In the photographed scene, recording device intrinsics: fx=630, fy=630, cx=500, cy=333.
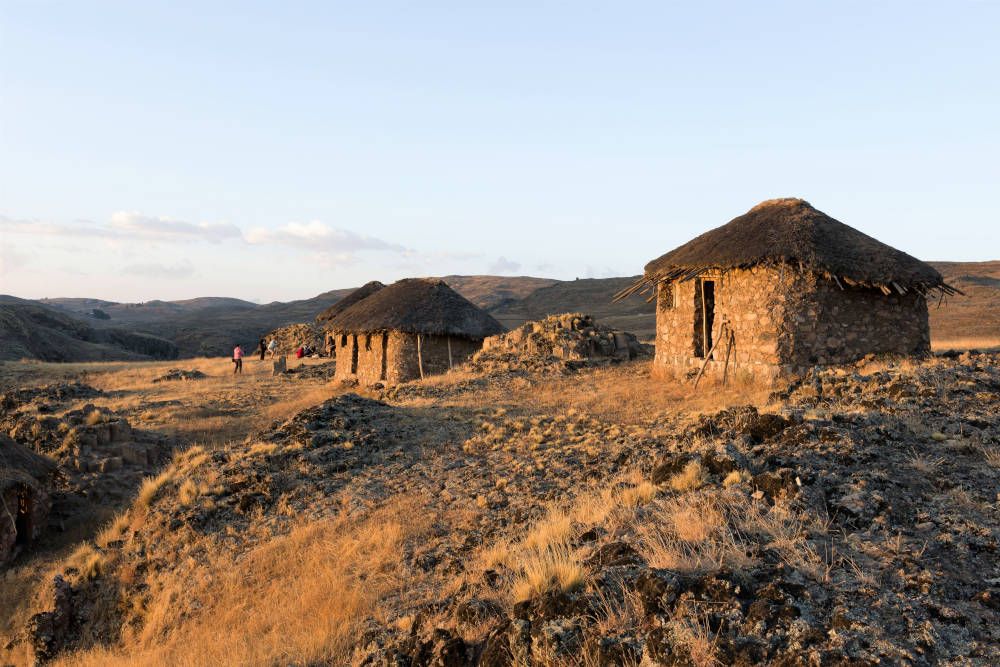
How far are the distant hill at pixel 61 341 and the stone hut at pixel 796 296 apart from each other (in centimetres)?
3787

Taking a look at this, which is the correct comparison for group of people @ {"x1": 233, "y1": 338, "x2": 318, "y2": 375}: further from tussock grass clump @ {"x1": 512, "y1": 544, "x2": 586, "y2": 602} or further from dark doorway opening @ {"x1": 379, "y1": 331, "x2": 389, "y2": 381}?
tussock grass clump @ {"x1": 512, "y1": 544, "x2": 586, "y2": 602}

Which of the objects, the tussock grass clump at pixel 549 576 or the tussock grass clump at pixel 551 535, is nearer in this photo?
the tussock grass clump at pixel 549 576

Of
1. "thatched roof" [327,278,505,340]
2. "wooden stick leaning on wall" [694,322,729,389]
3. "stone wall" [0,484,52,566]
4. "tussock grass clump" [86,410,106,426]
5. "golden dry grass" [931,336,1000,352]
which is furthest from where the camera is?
"thatched roof" [327,278,505,340]

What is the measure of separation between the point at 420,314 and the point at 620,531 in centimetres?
1775

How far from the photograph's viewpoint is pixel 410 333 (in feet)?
72.8

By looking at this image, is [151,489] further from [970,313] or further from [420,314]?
[970,313]

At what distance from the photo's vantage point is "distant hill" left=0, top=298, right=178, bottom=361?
4066cm

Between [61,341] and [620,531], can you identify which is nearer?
[620,531]

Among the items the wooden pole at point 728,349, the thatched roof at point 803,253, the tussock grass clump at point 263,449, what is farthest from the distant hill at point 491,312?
the tussock grass clump at point 263,449

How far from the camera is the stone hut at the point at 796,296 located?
13.4m

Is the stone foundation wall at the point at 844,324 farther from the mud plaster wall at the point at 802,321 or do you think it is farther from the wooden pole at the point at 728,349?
the wooden pole at the point at 728,349

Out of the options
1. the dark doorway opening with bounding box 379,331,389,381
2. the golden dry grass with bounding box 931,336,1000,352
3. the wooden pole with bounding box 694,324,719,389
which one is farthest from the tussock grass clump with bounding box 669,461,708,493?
the dark doorway opening with bounding box 379,331,389,381

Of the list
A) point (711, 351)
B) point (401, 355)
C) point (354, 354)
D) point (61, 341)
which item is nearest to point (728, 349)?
point (711, 351)

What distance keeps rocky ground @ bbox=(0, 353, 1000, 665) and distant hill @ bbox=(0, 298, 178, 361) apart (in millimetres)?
34476
